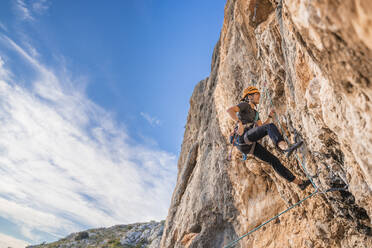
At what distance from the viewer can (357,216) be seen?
3.73m

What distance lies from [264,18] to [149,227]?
3318 centimetres

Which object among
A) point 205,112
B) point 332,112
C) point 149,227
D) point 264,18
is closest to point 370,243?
point 332,112

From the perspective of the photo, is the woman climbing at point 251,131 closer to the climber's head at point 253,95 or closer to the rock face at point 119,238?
the climber's head at point 253,95

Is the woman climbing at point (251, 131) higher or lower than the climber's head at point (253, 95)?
lower

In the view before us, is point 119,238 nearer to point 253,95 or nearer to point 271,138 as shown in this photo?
point 253,95

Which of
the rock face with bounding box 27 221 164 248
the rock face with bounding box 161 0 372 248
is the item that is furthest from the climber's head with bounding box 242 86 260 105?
the rock face with bounding box 27 221 164 248

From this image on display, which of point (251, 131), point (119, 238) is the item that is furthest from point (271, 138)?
point (119, 238)

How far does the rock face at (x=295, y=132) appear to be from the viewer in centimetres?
207

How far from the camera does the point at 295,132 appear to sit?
463 cm

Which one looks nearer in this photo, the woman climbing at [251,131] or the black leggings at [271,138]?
the black leggings at [271,138]

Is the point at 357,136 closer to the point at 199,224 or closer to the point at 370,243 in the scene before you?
the point at 370,243

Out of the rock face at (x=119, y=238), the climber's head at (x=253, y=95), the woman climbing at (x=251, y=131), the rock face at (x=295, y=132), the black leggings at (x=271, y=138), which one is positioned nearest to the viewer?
the rock face at (x=295, y=132)

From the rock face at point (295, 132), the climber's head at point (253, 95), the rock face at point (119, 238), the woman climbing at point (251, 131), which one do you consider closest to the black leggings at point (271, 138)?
the woman climbing at point (251, 131)

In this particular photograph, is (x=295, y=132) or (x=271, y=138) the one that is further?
(x=295, y=132)
